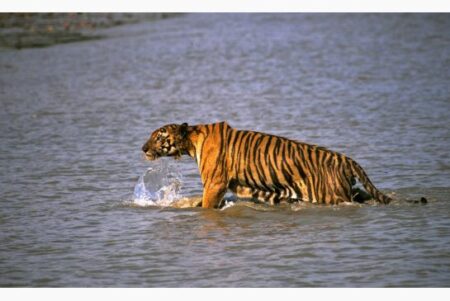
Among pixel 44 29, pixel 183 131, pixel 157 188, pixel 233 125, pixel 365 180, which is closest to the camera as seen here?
pixel 365 180

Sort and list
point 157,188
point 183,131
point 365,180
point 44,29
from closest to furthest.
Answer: point 365,180 → point 183,131 → point 157,188 → point 44,29

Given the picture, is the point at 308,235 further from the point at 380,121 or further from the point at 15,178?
the point at 380,121

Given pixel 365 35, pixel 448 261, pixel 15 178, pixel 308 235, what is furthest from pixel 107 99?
pixel 448 261

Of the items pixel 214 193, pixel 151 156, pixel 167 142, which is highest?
pixel 167 142

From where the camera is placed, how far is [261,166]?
9.53 meters

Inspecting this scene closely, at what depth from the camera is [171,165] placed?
1166cm

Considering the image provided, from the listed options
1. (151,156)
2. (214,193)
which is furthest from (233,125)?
(214,193)

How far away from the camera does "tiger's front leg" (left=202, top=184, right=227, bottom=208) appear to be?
31.4 feet

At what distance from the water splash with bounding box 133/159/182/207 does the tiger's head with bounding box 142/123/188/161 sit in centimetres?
51

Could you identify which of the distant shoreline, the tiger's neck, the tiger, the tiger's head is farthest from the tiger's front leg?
the distant shoreline

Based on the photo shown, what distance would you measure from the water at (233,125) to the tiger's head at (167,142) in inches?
21.0

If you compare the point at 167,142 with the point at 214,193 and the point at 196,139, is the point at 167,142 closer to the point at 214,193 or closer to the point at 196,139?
the point at 196,139

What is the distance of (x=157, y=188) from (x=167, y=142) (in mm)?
805
